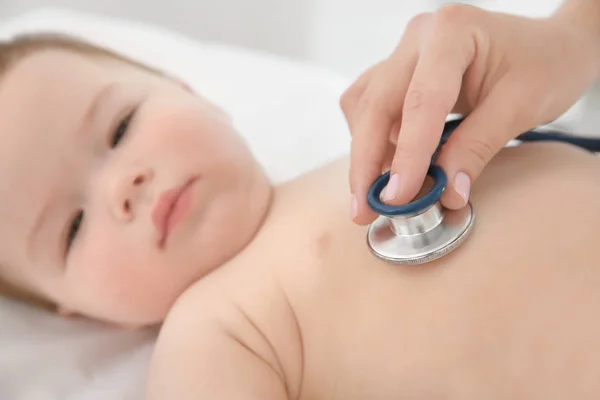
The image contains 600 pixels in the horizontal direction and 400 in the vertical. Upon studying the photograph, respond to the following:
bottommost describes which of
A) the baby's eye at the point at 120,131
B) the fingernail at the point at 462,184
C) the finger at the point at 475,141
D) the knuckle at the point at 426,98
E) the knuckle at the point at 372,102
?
the baby's eye at the point at 120,131

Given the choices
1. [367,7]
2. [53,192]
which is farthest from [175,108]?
[367,7]

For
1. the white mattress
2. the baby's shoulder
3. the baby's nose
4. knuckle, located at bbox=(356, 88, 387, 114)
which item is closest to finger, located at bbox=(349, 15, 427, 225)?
knuckle, located at bbox=(356, 88, 387, 114)

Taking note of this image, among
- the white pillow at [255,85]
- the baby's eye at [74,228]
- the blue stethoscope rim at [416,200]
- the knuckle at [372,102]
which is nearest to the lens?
the blue stethoscope rim at [416,200]

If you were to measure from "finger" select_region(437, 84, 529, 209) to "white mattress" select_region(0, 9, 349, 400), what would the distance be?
0.50 meters

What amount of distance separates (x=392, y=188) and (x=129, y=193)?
0.35m

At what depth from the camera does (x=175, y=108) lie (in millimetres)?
853

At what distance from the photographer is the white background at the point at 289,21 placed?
1.43 metres

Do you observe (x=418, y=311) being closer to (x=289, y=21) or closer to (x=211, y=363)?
(x=211, y=363)

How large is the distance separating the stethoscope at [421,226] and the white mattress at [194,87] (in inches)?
15.9

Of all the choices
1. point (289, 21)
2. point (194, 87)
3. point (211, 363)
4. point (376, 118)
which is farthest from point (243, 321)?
point (289, 21)

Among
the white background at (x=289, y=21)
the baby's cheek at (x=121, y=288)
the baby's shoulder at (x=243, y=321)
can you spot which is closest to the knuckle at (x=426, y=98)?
the baby's shoulder at (x=243, y=321)

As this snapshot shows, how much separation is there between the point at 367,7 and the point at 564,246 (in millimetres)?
990

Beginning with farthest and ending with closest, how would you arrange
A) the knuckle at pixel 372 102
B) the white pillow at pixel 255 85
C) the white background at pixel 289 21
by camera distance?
the white background at pixel 289 21 < the white pillow at pixel 255 85 < the knuckle at pixel 372 102

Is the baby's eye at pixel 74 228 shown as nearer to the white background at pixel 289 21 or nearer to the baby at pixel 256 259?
the baby at pixel 256 259
